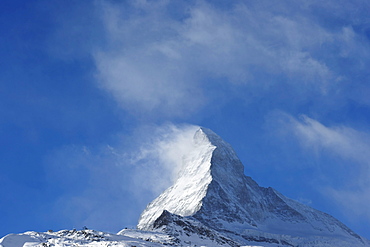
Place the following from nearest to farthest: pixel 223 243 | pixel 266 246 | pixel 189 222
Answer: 1. pixel 223 243
2. pixel 189 222
3. pixel 266 246

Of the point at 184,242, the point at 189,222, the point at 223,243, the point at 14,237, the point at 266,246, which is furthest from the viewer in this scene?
the point at 266,246

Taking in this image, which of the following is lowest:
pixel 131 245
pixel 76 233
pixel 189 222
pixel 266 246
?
pixel 131 245

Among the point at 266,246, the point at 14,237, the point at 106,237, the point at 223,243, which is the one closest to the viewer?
the point at 14,237

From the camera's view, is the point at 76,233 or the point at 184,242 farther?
the point at 184,242

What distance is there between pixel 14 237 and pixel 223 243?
5159 centimetres

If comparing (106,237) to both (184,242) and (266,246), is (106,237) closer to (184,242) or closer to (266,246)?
(184,242)

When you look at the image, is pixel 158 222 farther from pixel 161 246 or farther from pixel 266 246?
pixel 266 246

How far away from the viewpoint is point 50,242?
6419 centimetres

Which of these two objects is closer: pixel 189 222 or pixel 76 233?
pixel 76 233

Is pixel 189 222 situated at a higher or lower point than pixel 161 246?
higher

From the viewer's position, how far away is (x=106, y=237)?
6950 cm

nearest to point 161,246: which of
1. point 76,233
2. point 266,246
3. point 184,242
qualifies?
point 76,233

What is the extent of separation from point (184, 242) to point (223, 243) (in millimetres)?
14930

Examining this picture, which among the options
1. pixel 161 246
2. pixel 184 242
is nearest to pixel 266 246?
pixel 184 242
